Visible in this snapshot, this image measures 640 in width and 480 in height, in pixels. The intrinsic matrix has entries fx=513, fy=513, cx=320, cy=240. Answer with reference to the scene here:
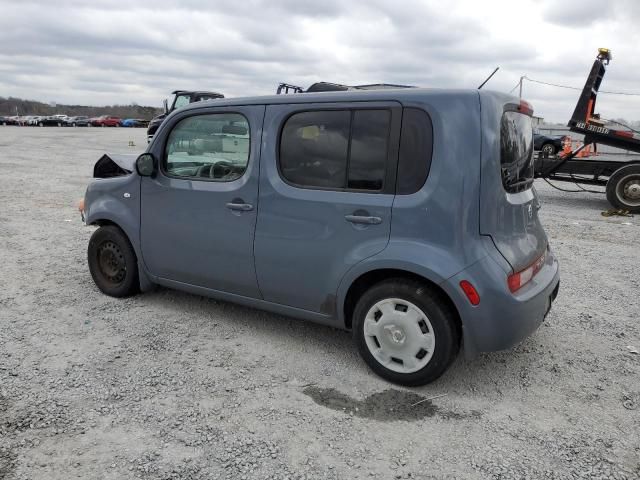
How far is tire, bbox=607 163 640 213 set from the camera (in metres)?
9.97

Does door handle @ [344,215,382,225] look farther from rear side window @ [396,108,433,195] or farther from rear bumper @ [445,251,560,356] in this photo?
rear bumper @ [445,251,560,356]

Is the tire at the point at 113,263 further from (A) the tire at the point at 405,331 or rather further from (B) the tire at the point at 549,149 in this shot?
A: (B) the tire at the point at 549,149

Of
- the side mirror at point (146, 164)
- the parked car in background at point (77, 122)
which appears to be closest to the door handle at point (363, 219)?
the side mirror at point (146, 164)

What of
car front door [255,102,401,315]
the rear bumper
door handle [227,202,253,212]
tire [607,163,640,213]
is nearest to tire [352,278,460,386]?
the rear bumper

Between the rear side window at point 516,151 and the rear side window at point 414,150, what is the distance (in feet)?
1.50

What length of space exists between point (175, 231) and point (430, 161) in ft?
7.08

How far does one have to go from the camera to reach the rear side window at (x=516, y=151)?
10.3ft

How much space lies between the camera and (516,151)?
3314 millimetres

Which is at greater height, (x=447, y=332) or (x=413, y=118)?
(x=413, y=118)

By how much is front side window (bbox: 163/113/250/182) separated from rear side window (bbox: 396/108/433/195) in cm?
120

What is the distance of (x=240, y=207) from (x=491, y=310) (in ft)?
6.12

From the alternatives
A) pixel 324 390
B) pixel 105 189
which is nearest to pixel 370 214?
pixel 324 390

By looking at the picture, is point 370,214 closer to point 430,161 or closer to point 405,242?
point 405,242

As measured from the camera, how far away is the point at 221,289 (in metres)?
4.02
